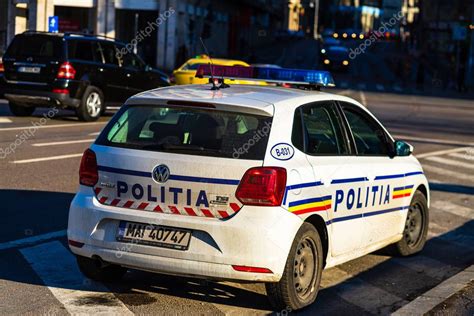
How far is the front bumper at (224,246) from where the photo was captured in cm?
596

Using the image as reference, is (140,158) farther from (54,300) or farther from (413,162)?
(413,162)

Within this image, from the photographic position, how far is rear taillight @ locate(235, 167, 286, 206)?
19.6 feet

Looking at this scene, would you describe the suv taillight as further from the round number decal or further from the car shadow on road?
the round number decal

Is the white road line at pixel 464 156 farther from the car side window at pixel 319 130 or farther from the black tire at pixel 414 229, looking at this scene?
the car side window at pixel 319 130

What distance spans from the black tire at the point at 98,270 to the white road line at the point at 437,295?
213 cm

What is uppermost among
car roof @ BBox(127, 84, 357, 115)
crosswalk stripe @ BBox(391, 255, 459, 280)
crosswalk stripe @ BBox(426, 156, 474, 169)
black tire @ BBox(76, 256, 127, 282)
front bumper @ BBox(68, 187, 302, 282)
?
car roof @ BBox(127, 84, 357, 115)

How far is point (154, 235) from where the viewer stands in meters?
6.14

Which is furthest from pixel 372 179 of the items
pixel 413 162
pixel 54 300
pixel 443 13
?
pixel 443 13

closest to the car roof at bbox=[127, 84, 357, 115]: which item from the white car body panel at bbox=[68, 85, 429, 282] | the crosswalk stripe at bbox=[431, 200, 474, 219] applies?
the white car body panel at bbox=[68, 85, 429, 282]

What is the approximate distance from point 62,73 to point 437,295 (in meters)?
13.8

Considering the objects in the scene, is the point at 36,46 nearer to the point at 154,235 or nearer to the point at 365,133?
the point at 365,133

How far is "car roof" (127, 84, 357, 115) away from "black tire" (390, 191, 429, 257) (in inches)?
75.1

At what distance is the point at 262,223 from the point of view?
235 inches

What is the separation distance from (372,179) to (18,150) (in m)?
8.17
